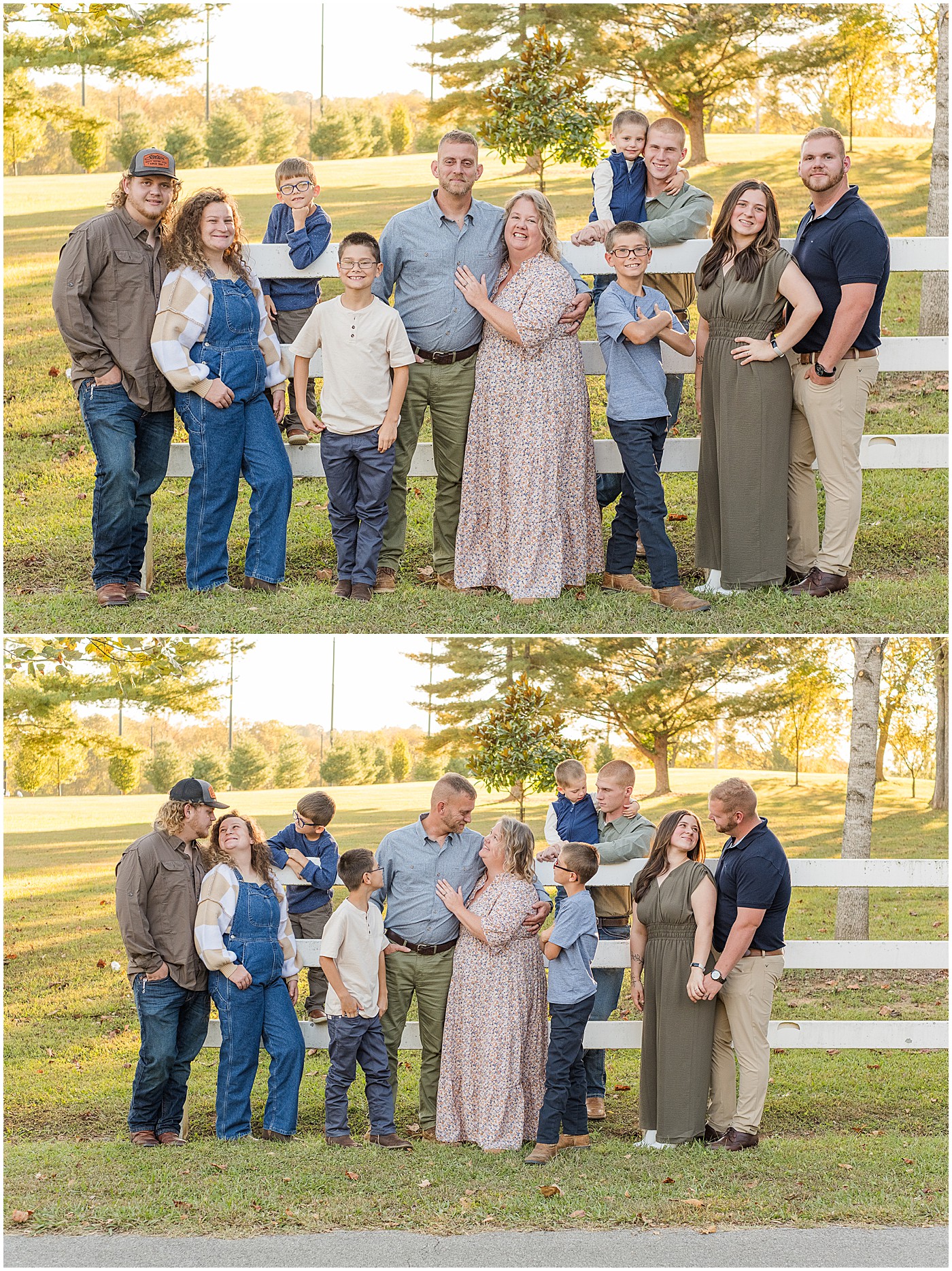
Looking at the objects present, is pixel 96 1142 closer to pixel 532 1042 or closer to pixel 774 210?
pixel 532 1042

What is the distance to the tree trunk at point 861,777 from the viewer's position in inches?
452

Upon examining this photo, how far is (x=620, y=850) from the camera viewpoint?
7.06m

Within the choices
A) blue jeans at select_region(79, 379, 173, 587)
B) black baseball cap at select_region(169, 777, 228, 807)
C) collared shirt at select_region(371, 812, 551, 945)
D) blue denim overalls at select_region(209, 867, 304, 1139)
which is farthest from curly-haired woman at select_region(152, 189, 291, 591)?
blue denim overalls at select_region(209, 867, 304, 1139)

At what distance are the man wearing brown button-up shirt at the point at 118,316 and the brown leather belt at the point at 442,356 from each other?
1.49 meters

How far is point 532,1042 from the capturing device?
6.41 meters

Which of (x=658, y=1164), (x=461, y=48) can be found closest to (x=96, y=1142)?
(x=658, y=1164)

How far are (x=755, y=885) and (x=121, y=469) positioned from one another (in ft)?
13.8

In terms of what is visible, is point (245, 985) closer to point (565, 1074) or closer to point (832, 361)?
point (565, 1074)

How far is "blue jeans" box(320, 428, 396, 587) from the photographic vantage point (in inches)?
282

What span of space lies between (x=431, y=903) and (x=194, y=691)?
14355 mm

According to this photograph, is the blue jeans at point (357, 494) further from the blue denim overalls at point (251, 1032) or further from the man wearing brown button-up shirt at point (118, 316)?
the blue denim overalls at point (251, 1032)

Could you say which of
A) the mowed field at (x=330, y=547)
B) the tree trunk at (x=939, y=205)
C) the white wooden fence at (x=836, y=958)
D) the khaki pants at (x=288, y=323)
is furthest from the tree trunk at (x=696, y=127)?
the white wooden fence at (x=836, y=958)

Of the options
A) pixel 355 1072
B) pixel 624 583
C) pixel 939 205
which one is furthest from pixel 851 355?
pixel 939 205

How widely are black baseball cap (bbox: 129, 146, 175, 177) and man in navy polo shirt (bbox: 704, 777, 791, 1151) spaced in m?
4.61
